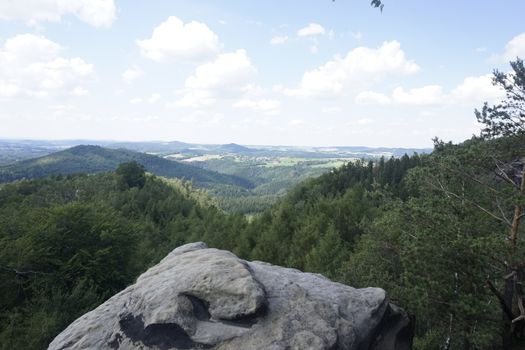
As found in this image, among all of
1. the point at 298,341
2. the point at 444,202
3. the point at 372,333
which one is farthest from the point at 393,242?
the point at 298,341

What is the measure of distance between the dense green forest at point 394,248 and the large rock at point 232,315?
3644 mm

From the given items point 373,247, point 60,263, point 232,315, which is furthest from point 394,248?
point 60,263

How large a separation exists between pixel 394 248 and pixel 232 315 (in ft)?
41.8

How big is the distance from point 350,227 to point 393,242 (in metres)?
33.0

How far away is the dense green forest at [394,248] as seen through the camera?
591 inches

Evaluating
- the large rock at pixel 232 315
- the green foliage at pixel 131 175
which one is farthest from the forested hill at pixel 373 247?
the green foliage at pixel 131 175

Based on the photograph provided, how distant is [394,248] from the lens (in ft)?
67.2

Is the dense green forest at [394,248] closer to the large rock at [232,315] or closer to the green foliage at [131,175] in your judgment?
the large rock at [232,315]

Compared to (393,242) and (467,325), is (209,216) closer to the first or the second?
(393,242)

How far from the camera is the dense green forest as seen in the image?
15008 mm

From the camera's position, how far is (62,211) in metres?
39.1

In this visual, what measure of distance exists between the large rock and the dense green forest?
364 centimetres

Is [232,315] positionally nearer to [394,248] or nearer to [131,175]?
[394,248]

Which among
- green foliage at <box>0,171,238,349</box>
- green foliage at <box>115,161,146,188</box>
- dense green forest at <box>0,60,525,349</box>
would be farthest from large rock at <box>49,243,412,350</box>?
green foliage at <box>115,161,146,188</box>
